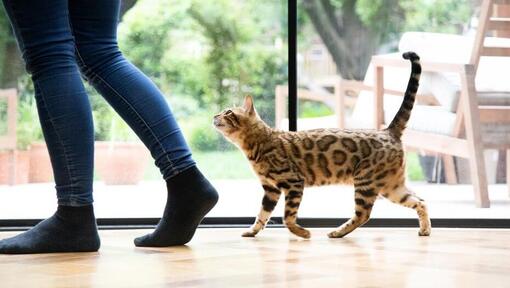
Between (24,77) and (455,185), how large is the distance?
1543 millimetres

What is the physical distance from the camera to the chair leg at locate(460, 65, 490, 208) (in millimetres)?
3652

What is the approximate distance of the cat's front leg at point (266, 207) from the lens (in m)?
3.22

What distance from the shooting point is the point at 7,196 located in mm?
3602

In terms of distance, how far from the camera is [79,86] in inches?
101

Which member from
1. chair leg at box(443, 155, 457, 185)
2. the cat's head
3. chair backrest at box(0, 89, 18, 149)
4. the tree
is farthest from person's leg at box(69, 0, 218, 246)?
chair leg at box(443, 155, 457, 185)

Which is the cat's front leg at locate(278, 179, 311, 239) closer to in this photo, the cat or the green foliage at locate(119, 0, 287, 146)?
the cat

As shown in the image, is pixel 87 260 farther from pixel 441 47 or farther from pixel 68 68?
pixel 441 47

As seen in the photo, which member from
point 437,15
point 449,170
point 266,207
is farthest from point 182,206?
point 437,15

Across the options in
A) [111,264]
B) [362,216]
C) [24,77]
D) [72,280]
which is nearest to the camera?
[72,280]

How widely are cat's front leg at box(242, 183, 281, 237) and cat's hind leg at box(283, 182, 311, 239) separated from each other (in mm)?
66

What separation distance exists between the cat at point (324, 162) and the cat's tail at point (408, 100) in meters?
0.02

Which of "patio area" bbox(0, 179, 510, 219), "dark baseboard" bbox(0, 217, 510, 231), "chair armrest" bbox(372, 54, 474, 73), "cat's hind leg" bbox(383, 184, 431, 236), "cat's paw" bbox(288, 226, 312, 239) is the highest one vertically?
"chair armrest" bbox(372, 54, 474, 73)

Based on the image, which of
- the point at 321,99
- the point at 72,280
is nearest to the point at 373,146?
the point at 321,99

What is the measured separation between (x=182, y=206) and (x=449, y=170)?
50.7 inches
